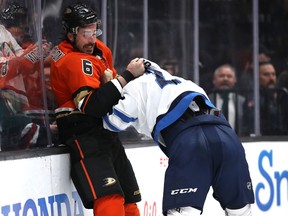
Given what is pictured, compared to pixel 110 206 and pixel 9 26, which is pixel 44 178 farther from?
pixel 9 26

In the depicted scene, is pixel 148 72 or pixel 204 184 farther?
pixel 148 72

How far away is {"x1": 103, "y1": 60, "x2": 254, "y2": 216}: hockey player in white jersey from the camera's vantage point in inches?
175

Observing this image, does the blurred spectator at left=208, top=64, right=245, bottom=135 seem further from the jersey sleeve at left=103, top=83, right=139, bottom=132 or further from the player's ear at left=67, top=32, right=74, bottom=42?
the jersey sleeve at left=103, top=83, right=139, bottom=132

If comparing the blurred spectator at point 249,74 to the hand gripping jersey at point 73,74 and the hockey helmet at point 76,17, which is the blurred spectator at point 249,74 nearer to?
the hand gripping jersey at point 73,74

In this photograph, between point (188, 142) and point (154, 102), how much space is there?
28 cm

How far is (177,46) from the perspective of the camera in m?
6.66

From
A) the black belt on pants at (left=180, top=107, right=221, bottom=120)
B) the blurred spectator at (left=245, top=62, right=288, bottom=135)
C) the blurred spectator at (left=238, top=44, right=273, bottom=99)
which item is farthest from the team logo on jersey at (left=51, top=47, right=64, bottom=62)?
the blurred spectator at (left=245, top=62, right=288, bottom=135)

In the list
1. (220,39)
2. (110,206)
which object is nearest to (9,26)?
(110,206)

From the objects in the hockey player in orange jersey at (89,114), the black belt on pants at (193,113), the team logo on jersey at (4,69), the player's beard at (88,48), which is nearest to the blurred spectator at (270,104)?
the hockey player in orange jersey at (89,114)

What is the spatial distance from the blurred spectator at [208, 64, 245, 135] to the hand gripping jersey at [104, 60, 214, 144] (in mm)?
2210

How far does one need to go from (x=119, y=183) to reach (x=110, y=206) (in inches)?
7.3

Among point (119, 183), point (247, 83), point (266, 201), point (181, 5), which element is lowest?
point (266, 201)

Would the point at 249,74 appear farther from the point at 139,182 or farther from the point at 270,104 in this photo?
the point at 139,182

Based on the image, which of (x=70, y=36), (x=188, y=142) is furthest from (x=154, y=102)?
(x=70, y=36)
